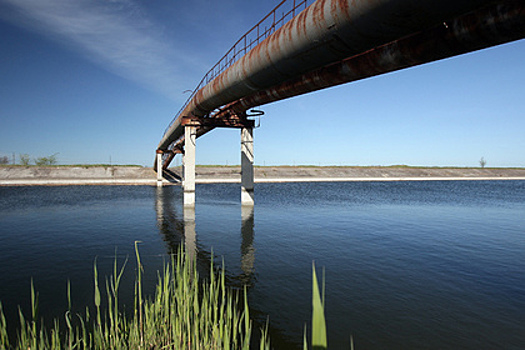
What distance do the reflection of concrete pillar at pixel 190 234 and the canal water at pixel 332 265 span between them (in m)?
0.09

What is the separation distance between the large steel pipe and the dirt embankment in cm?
6068

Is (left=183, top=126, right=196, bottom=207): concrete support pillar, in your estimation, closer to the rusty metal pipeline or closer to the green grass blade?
the rusty metal pipeline

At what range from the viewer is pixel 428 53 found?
9109 millimetres

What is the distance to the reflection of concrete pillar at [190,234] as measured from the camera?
551 inches

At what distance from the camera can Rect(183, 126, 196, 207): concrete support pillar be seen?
26766 millimetres

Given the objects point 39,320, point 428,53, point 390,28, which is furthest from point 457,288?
point 39,320

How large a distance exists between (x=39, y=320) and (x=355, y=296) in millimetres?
8873

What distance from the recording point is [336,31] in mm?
8570

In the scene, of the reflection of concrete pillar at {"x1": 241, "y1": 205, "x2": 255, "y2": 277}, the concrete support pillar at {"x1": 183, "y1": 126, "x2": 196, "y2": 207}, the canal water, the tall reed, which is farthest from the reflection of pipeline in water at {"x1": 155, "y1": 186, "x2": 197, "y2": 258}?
the tall reed

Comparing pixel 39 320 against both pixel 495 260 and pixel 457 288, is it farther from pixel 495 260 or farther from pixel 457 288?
pixel 495 260

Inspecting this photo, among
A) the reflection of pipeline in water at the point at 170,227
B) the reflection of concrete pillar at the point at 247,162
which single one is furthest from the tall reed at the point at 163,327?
the reflection of concrete pillar at the point at 247,162

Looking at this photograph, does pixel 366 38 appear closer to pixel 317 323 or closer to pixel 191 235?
pixel 317 323

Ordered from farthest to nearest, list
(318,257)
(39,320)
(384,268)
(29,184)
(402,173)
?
(402,173)
(29,184)
(318,257)
(384,268)
(39,320)

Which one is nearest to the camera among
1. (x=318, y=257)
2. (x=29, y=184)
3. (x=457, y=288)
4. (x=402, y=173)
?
(x=457, y=288)
